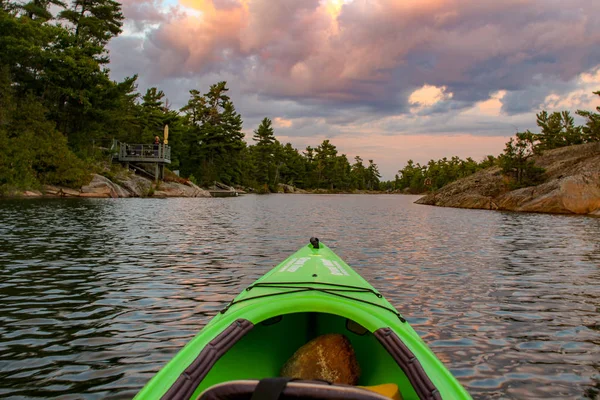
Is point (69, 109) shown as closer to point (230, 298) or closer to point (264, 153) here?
point (230, 298)

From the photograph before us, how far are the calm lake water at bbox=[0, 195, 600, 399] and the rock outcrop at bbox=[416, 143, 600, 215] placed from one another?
14.1 metres

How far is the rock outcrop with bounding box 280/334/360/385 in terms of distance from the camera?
11.4 feet

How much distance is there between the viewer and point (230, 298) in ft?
22.1

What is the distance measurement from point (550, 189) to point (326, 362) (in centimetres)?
3031

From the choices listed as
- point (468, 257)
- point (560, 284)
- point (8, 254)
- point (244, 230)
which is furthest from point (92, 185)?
point (560, 284)

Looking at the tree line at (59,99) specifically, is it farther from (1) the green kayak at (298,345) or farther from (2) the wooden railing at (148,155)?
(1) the green kayak at (298,345)

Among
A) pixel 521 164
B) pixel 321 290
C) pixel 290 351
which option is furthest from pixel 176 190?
pixel 321 290

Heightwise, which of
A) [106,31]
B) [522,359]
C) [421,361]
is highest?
[106,31]

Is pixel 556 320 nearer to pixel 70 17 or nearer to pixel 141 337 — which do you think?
pixel 141 337

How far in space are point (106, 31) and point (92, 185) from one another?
60.2 feet

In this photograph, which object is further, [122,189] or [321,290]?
[122,189]

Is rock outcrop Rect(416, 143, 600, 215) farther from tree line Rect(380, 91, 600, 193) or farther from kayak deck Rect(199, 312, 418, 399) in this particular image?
kayak deck Rect(199, 312, 418, 399)

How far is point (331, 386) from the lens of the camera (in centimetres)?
215

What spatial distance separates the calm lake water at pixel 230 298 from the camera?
422 cm
